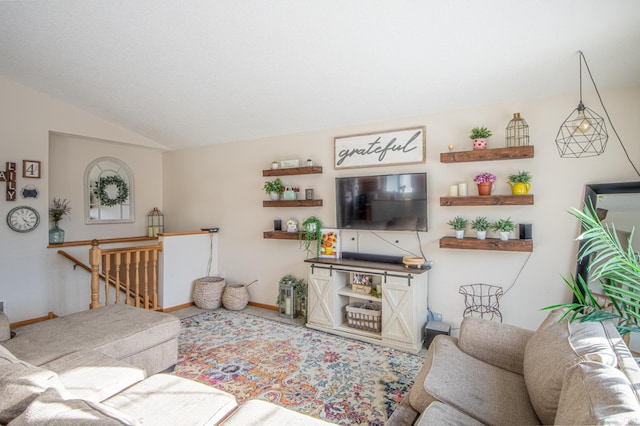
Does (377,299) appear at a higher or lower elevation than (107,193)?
lower

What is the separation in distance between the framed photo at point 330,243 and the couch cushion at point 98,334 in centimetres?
188

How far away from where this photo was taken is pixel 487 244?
3100 mm

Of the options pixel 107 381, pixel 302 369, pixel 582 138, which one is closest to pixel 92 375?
pixel 107 381

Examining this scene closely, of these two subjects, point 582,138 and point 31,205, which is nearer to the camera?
point 582,138

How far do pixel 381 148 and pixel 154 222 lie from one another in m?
4.29

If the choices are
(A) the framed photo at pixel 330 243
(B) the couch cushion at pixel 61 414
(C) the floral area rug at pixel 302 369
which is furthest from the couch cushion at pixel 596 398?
(A) the framed photo at pixel 330 243

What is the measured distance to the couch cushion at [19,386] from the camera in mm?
1132

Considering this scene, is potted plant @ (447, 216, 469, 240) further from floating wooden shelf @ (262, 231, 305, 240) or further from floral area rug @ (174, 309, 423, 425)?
floating wooden shelf @ (262, 231, 305, 240)

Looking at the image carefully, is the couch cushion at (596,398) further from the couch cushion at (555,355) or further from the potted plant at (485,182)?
the potted plant at (485,182)

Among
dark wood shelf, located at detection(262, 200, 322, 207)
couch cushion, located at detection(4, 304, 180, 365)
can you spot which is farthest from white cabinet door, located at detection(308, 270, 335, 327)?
couch cushion, located at detection(4, 304, 180, 365)

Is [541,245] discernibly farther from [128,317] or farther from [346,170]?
[128,317]

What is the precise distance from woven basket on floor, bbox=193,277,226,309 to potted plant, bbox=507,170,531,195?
3868 millimetres

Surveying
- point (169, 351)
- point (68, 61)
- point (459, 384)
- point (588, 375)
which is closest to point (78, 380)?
point (169, 351)

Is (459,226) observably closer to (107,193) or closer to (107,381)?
(107,381)
